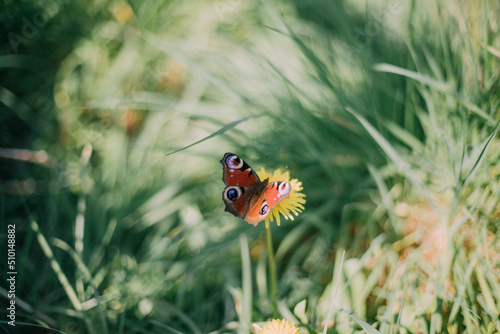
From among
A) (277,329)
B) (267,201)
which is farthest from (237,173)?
(277,329)

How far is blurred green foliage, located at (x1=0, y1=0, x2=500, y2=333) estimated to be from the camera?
1121 mm

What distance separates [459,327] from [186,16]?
5.99ft

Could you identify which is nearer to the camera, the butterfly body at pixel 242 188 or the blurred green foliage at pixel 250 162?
the butterfly body at pixel 242 188

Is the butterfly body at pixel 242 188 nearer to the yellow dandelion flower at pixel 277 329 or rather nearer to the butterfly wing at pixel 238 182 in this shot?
the butterfly wing at pixel 238 182

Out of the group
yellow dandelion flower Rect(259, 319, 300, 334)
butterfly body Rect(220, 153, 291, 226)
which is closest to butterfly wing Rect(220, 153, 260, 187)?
butterfly body Rect(220, 153, 291, 226)

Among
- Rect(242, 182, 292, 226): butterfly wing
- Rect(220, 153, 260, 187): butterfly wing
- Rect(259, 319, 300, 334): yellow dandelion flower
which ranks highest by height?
Rect(220, 153, 260, 187): butterfly wing

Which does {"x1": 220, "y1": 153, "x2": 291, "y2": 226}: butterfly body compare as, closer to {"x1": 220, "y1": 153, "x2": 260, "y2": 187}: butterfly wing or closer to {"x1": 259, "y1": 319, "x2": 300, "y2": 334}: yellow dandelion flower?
{"x1": 220, "y1": 153, "x2": 260, "y2": 187}: butterfly wing

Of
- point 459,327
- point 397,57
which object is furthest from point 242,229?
point 397,57

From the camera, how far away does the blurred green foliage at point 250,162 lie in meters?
1.12

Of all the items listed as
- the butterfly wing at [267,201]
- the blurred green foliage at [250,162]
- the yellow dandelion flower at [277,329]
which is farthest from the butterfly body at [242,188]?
the yellow dandelion flower at [277,329]

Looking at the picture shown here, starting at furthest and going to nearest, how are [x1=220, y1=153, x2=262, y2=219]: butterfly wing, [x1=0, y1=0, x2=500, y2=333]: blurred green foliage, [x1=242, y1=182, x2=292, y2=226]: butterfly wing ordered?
[x1=0, y1=0, x2=500, y2=333]: blurred green foliage < [x1=220, y1=153, x2=262, y2=219]: butterfly wing < [x1=242, y1=182, x2=292, y2=226]: butterfly wing

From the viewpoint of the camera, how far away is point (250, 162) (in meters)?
1.46

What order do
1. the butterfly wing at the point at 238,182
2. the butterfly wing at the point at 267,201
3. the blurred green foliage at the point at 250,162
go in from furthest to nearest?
the blurred green foliage at the point at 250,162 < the butterfly wing at the point at 238,182 < the butterfly wing at the point at 267,201

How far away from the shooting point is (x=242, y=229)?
140 centimetres
